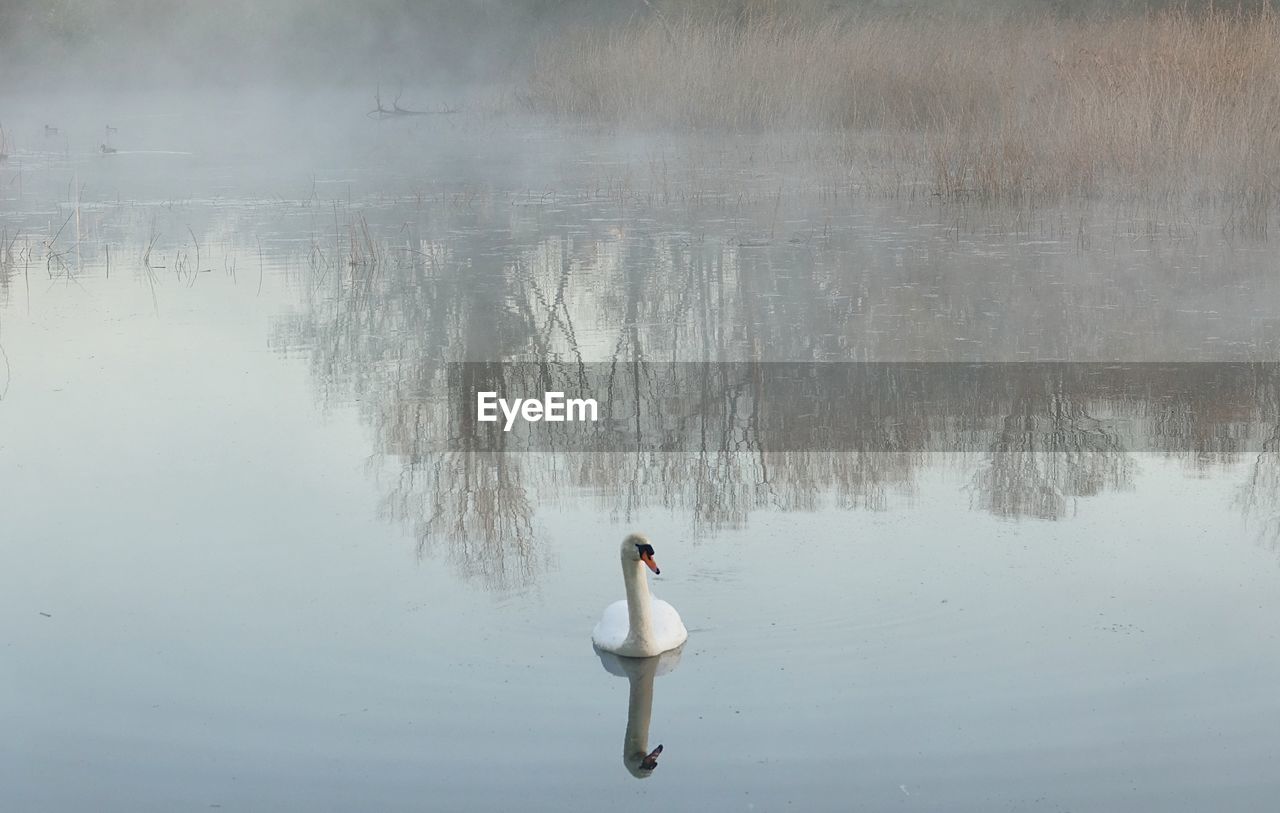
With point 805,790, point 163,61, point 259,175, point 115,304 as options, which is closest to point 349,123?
point 259,175

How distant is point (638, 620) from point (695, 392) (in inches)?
112

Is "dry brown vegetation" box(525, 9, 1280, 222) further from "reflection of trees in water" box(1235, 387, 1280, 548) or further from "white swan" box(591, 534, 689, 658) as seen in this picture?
"white swan" box(591, 534, 689, 658)

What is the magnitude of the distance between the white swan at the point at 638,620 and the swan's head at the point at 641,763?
0.42 m

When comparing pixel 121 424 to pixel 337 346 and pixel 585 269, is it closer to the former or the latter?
pixel 337 346

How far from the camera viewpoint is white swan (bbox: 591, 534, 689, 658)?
3.92 meters

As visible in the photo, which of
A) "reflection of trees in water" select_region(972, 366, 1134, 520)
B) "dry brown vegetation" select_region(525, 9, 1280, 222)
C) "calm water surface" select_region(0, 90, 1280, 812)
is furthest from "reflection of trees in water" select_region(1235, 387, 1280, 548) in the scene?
"dry brown vegetation" select_region(525, 9, 1280, 222)

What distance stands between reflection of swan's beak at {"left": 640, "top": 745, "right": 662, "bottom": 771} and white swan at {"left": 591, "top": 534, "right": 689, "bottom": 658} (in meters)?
0.42

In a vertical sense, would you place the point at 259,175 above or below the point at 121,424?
above

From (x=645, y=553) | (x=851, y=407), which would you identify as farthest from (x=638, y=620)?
(x=851, y=407)

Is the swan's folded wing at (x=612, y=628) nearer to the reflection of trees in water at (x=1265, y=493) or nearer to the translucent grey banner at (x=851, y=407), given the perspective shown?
the translucent grey banner at (x=851, y=407)

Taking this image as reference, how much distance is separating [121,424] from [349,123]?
56.1ft

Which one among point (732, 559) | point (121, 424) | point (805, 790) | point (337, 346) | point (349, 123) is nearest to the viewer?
point (805, 790)

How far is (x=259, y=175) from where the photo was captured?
15.2 meters

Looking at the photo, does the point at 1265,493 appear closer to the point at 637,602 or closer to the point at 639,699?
the point at 637,602
